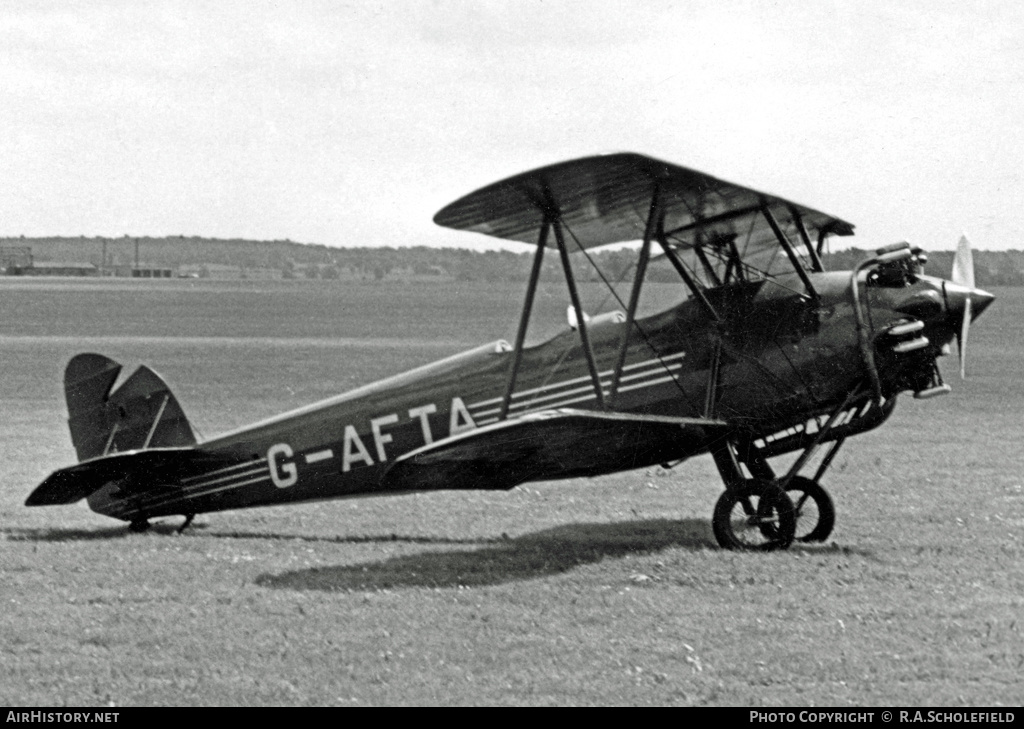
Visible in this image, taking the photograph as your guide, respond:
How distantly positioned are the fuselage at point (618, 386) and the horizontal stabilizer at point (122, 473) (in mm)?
92

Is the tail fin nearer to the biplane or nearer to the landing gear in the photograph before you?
the biplane

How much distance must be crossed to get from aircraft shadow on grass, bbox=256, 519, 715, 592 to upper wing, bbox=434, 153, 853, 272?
2246 millimetres

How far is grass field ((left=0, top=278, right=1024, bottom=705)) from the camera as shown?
6195mm

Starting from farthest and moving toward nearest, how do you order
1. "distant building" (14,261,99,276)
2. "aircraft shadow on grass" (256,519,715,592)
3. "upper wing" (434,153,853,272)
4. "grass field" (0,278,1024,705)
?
1. "distant building" (14,261,99,276)
2. "aircraft shadow on grass" (256,519,715,592)
3. "upper wing" (434,153,853,272)
4. "grass field" (0,278,1024,705)

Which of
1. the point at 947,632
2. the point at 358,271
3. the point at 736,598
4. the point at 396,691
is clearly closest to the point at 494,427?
the point at 736,598

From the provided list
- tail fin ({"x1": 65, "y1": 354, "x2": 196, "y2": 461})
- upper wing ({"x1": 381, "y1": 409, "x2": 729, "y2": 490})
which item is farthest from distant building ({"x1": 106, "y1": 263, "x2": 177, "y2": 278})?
upper wing ({"x1": 381, "y1": 409, "x2": 729, "y2": 490})

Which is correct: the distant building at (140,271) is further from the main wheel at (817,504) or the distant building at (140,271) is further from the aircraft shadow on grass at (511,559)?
the main wheel at (817,504)

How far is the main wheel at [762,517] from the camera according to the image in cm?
905

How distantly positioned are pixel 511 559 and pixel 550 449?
38.5 inches

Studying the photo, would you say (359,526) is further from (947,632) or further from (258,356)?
(258,356)

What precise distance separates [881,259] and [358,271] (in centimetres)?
17374

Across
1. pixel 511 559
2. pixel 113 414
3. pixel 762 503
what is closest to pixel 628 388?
pixel 762 503

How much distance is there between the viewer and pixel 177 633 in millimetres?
7168

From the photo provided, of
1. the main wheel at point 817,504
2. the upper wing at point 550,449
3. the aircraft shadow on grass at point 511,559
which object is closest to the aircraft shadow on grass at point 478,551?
the aircraft shadow on grass at point 511,559
